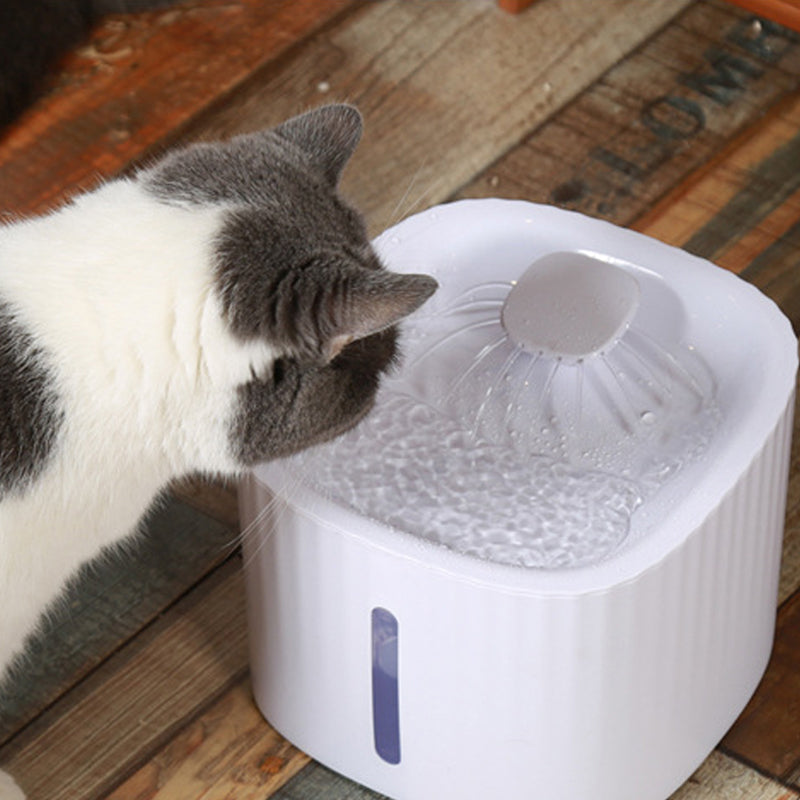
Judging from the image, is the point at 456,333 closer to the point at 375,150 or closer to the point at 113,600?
the point at 113,600

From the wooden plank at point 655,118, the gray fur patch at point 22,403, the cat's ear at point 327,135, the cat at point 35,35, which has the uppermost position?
the cat's ear at point 327,135

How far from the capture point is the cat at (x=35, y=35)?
1.94 meters

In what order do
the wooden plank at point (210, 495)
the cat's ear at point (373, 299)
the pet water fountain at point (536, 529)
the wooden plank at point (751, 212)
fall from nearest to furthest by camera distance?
the cat's ear at point (373, 299) < the pet water fountain at point (536, 529) < the wooden plank at point (210, 495) < the wooden plank at point (751, 212)

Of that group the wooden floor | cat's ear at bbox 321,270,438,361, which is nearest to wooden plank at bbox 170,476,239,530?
the wooden floor

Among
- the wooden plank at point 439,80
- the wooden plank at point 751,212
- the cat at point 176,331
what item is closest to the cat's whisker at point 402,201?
the wooden plank at point 439,80

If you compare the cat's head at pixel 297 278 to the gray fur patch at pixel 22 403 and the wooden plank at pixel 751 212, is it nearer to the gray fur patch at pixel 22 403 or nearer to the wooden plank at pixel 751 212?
the gray fur patch at pixel 22 403

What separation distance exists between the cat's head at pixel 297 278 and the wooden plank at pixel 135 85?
0.71 meters

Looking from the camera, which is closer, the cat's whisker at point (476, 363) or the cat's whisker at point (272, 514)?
the cat's whisker at point (272, 514)

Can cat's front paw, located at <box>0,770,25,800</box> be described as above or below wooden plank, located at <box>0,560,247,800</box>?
above

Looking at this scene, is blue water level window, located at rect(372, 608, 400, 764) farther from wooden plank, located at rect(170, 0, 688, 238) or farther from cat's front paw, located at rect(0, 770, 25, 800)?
wooden plank, located at rect(170, 0, 688, 238)

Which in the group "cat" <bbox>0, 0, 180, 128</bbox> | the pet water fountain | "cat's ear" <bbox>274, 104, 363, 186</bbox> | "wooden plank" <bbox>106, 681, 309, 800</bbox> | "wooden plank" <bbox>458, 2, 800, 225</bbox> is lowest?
"wooden plank" <bbox>106, 681, 309, 800</bbox>

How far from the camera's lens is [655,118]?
192cm

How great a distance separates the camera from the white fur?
3.48 feet

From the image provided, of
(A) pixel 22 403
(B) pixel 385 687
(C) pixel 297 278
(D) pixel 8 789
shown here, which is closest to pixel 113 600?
(D) pixel 8 789
